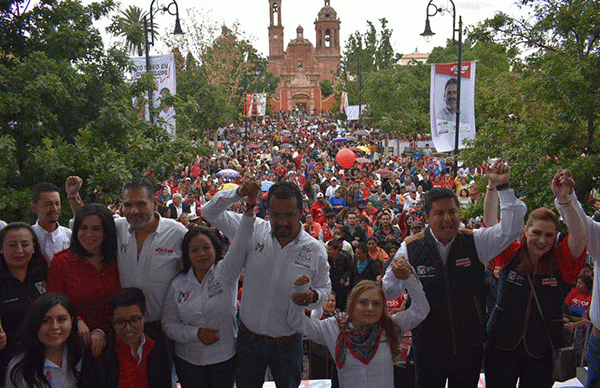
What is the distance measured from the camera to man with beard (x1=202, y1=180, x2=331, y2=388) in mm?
3838

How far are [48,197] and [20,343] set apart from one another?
1676 mm

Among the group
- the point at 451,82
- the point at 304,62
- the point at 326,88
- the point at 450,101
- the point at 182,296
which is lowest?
the point at 182,296

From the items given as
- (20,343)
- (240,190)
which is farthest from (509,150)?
(20,343)

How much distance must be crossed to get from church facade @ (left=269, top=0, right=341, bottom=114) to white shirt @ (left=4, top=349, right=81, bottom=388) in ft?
301

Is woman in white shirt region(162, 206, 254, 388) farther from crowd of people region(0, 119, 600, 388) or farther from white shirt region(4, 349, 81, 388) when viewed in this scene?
white shirt region(4, 349, 81, 388)

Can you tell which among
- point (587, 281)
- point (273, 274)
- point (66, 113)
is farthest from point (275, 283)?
point (66, 113)

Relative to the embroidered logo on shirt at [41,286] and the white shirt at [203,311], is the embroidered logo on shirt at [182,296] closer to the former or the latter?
the white shirt at [203,311]

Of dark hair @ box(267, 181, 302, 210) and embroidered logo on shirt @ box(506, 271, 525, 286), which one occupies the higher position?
dark hair @ box(267, 181, 302, 210)

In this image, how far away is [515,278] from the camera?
12.5 ft

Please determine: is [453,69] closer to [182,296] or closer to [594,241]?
[594,241]

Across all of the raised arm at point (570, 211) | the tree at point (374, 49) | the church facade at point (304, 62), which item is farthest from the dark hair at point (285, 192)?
the church facade at point (304, 62)

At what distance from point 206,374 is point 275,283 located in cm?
85

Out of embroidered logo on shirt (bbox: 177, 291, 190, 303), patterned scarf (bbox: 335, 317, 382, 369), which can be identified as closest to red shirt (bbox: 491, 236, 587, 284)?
patterned scarf (bbox: 335, 317, 382, 369)

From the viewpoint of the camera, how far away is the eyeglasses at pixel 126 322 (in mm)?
3746
